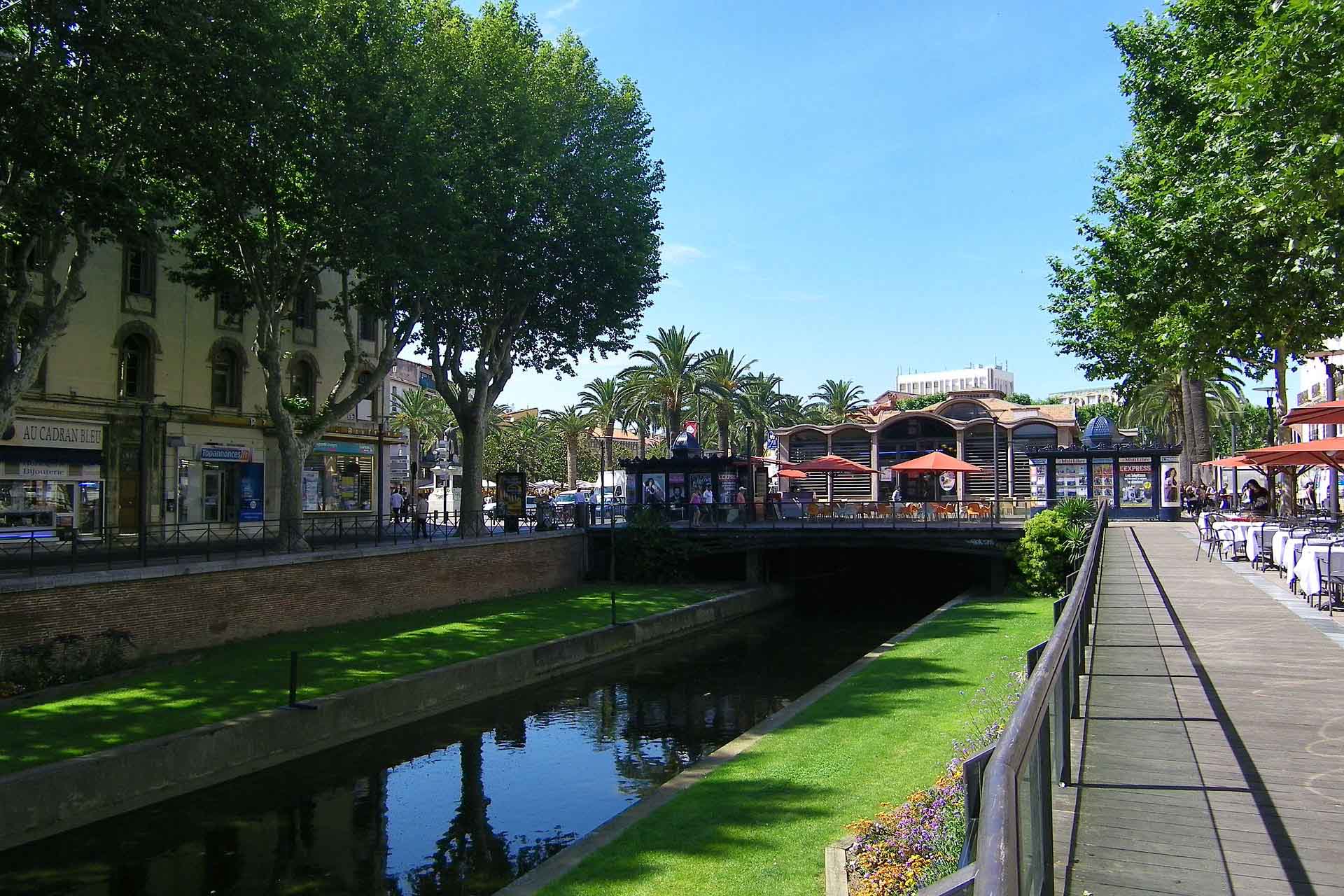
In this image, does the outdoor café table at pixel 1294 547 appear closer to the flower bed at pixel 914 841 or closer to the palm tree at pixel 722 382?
the flower bed at pixel 914 841

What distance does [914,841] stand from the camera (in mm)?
7488

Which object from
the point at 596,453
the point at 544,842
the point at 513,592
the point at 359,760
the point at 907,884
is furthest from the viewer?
the point at 596,453

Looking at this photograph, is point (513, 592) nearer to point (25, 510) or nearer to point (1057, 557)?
point (25, 510)

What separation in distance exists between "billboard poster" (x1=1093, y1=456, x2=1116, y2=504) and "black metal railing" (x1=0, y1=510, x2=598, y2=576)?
22.4 metres

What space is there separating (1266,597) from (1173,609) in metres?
2.52

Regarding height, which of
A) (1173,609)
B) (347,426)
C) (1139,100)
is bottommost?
(1173,609)

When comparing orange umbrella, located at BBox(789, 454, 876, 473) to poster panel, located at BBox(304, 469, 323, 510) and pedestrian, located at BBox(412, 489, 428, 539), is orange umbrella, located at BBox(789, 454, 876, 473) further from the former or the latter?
poster panel, located at BBox(304, 469, 323, 510)

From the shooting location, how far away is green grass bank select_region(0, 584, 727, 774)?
13.8 metres

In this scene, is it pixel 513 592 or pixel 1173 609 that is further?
pixel 513 592

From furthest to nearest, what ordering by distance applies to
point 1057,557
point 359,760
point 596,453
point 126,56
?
point 596,453 < point 1057,557 < point 126,56 < point 359,760

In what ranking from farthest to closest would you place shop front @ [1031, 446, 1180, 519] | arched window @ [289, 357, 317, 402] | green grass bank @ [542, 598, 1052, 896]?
shop front @ [1031, 446, 1180, 519] → arched window @ [289, 357, 317, 402] → green grass bank @ [542, 598, 1052, 896]

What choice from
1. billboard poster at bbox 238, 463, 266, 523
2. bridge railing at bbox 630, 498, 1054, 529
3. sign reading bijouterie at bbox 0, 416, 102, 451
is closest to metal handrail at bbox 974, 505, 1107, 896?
sign reading bijouterie at bbox 0, 416, 102, 451

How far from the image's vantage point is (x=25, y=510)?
87.4 ft

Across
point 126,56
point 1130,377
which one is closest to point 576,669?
point 126,56
